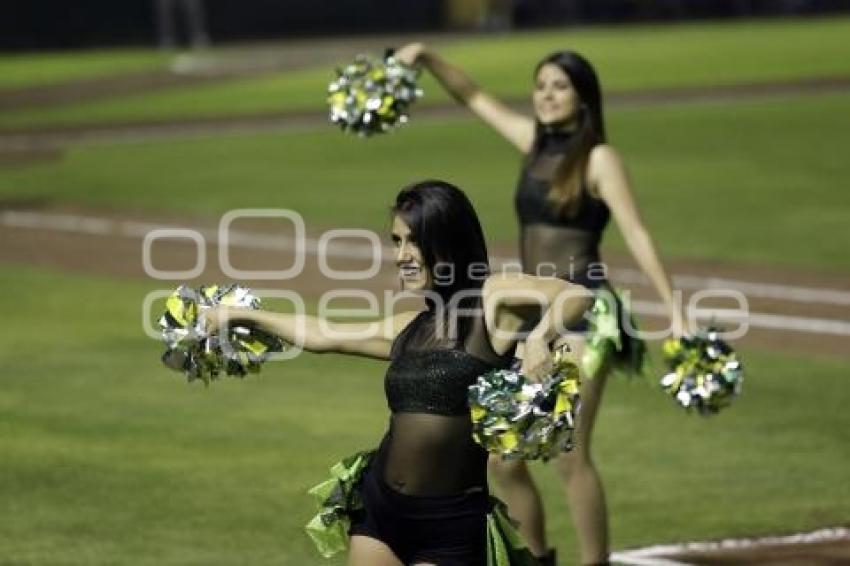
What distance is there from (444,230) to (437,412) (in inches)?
24.5

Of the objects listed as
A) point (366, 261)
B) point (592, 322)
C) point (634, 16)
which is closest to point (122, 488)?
point (592, 322)

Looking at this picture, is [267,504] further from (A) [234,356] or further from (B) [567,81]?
(A) [234,356]

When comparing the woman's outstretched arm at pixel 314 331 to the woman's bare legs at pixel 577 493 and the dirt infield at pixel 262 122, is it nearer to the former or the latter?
the woman's bare legs at pixel 577 493

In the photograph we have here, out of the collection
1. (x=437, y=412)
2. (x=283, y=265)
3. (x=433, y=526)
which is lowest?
(x=283, y=265)

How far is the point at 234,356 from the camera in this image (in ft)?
25.4

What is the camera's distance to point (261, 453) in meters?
13.2

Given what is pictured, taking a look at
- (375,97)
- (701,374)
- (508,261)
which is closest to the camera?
(701,374)

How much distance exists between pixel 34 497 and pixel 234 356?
14.9 ft

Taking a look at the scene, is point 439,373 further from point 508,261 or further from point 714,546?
point 508,261

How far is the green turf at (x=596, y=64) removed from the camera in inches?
1559

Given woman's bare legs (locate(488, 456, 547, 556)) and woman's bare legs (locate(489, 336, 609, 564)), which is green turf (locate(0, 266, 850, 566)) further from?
woman's bare legs (locate(488, 456, 547, 556))

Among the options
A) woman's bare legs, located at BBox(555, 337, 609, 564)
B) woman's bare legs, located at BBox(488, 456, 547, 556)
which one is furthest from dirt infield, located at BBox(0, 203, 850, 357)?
woman's bare legs, located at BBox(488, 456, 547, 556)

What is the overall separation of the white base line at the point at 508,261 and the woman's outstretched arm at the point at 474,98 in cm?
670

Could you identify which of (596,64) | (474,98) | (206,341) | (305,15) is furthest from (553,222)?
(305,15)
